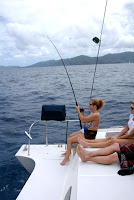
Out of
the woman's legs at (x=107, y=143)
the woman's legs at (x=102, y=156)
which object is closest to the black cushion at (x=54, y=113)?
the woman's legs at (x=107, y=143)

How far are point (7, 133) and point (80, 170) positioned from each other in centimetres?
543

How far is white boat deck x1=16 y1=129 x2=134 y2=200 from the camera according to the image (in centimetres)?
195

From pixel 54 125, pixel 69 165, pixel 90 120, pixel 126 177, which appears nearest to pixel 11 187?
pixel 69 165

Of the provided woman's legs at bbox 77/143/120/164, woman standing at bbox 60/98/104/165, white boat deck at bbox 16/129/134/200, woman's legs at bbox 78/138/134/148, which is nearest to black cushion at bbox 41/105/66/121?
woman standing at bbox 60/98/104/165

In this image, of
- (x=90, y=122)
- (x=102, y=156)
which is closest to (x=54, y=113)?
(x=90, y=122)

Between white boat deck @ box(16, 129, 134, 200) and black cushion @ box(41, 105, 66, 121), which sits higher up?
black cushion @ box(41, 105, 66, 121)

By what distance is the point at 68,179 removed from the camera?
2.97 meters

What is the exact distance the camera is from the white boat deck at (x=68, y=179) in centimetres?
195

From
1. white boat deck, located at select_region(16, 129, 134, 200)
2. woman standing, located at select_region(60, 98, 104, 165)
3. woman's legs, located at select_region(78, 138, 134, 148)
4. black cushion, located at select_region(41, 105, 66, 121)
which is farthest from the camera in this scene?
black cushion, located at select_region(41, 105, 66, 121)

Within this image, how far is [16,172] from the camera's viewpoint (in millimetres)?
4699

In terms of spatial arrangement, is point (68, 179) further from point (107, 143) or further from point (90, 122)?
Result: point (90, 122)

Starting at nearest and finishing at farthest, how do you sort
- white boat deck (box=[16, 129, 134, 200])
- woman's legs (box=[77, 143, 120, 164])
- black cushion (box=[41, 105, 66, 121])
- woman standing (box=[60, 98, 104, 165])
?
white boat deck (box=[16, 129, 134, 200]) < woman's legs (box=[77, 143, 120, 164]) < woman standing (box=[60, 98, 104, 165]) < black cushion (box=[41, 105, 66, 121])

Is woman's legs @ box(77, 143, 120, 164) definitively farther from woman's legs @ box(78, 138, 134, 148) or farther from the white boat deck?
woman's legs @ box(78, 138, 134, 148)

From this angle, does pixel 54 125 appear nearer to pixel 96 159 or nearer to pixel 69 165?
pixel 69 165
